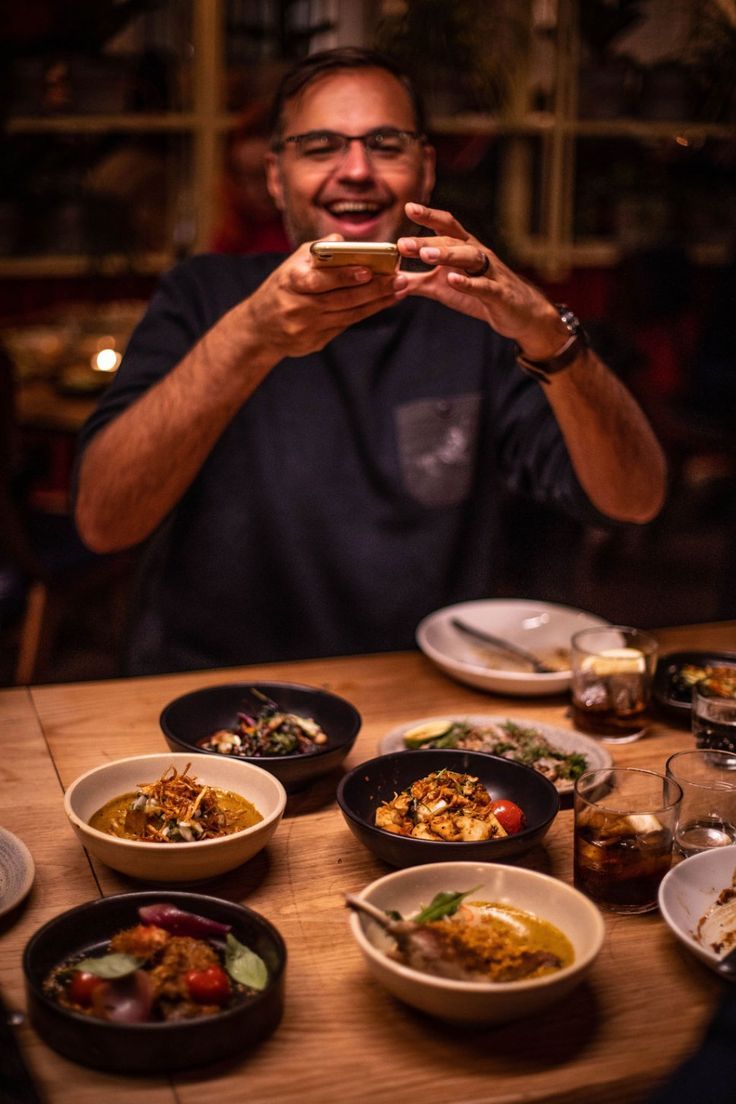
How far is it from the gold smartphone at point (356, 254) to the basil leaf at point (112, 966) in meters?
0.85

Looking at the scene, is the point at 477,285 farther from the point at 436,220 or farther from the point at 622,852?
the point at 622,852

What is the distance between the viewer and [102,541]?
2146mm

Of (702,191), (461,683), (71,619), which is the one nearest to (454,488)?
(461,683)

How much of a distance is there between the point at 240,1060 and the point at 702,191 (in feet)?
18.9

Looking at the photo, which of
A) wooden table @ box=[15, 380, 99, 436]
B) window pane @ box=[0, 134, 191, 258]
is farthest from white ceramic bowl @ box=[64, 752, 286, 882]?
window pane @ box=[0, 134, 191, 258]

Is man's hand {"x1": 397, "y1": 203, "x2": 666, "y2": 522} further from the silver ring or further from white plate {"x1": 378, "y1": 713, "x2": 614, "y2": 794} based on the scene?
white plate {"x1": 378, "y1": 713, "x2": 614, "y2": 794}

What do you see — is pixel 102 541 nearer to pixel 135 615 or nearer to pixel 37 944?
pixel 135 615

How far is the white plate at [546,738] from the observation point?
5.30 feet

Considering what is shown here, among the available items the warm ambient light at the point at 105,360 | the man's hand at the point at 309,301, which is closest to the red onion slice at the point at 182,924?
the man's hand at the point at 309,301

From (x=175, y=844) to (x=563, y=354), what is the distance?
3.30ft

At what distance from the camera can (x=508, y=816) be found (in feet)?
4.49

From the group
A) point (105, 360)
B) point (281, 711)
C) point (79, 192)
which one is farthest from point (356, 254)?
point (79, 192)

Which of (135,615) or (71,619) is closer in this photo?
(135,615)

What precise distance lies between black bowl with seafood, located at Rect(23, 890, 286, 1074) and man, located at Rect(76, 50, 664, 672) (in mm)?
959
